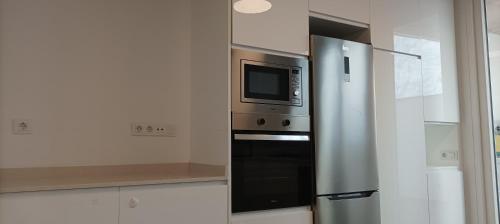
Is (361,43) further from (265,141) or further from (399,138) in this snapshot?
(265,141)

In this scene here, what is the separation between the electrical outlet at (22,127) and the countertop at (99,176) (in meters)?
0.19

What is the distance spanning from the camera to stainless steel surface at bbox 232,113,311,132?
Result: 7.15 feet

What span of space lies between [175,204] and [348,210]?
1.09m

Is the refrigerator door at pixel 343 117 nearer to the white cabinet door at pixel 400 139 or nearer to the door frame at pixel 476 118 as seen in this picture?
the white cabinet door at pixel 400 139

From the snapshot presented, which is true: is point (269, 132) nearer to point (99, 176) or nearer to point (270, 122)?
point (270, 122)

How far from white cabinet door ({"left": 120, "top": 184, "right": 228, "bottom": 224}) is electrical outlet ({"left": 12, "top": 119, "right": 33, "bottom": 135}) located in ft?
2.32

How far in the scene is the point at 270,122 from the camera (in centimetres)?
228

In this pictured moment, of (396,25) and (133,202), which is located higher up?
(396,25)

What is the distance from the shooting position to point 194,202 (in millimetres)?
2018

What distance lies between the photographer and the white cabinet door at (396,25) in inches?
111

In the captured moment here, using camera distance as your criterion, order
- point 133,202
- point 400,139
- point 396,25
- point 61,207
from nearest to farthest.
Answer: point 61,207, point 133,202, point 400,139, point 396,25

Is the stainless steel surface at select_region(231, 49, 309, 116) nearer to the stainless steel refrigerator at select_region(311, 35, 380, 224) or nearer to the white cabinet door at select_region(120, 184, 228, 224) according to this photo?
the stainless steel refrigerator at select_region(311, 35, 380, 224)

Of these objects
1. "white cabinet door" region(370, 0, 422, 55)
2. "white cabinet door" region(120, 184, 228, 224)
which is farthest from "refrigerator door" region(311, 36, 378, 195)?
"white cabinet door" region(120, 184, 228, 224)

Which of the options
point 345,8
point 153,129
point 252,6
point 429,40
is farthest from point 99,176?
point 429,40
